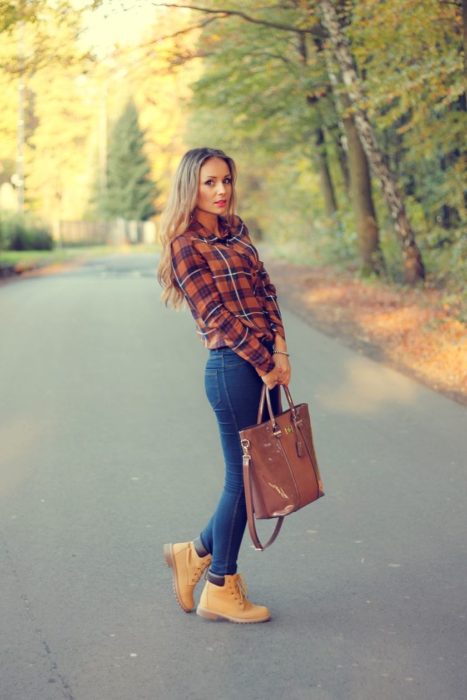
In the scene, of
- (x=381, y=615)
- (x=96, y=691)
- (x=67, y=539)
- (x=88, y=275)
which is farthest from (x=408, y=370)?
(x=88, y=275)

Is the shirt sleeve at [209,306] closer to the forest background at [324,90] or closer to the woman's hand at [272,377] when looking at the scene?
the woman's hand at [272,377]

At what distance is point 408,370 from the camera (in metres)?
12.3

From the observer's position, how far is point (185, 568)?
16.5ft

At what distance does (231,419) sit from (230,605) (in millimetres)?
795

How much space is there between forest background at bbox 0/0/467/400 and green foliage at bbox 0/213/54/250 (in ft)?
25.9

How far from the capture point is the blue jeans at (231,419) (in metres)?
4.65

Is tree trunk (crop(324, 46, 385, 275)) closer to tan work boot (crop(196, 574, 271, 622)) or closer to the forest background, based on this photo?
the forest background

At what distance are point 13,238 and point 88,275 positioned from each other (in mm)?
10562

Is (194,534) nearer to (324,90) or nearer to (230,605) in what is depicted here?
(230,605)

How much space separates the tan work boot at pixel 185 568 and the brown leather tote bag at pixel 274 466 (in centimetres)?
47

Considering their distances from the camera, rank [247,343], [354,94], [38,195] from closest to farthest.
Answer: [247,343] → [354,94] → [38,195]

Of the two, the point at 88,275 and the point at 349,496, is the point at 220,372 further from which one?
the point at 88,275

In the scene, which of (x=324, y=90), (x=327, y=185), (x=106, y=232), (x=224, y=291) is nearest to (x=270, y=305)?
(x=224, y=291)

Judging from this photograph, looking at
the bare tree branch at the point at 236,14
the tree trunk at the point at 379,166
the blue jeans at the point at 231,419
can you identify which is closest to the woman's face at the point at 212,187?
the blue jeans at the point at 231,419
